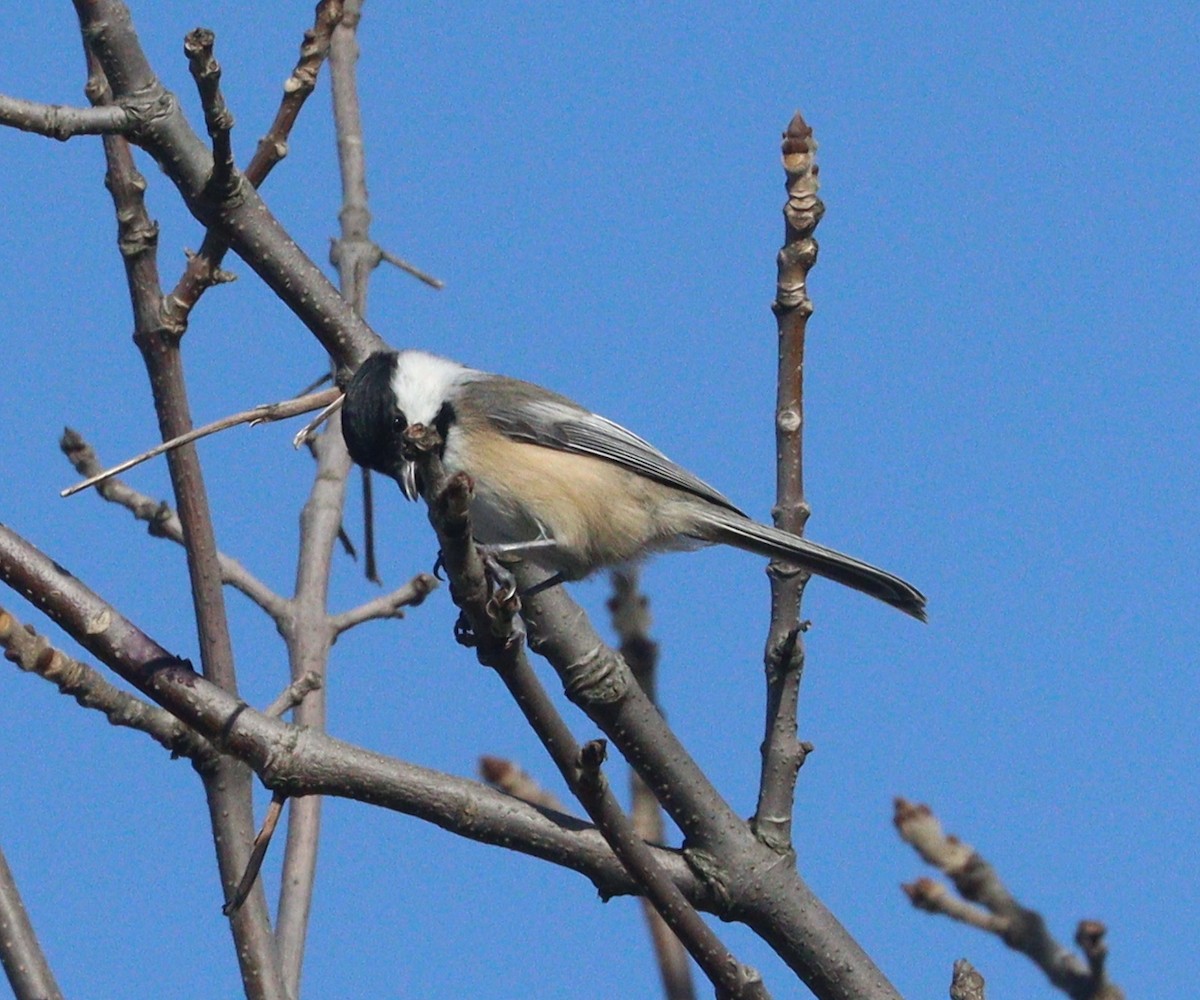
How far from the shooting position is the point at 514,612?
8.43 feet

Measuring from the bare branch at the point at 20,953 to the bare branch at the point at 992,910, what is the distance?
1.47m

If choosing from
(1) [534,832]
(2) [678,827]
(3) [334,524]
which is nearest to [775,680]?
(2) [678,827]

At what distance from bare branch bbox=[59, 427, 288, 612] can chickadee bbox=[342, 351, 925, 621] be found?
417mm

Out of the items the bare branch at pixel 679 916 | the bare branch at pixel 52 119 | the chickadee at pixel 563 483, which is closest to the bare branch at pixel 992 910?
the bare branch at pixel 679 916

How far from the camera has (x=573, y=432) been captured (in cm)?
442

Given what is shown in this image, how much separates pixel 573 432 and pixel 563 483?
24 centimetres

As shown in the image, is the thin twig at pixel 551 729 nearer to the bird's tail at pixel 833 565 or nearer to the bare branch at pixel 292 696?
the bare branch at pixel 292 696

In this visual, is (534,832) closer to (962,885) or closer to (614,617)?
→ (614,617)

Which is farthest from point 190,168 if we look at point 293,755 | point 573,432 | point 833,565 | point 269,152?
point 833,565

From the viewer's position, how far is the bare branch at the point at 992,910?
2.01 m

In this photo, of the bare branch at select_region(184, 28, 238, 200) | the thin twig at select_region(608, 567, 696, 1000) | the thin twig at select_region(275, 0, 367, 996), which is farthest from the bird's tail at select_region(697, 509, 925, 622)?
the bare branch at select_region(184, 28, 238, 200)

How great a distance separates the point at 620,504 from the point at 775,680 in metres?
1.25

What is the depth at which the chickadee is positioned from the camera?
410 cm

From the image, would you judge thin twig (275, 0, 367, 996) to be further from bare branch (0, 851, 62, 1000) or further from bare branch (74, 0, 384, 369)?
bare branch (0, 851, 62, 1000)
